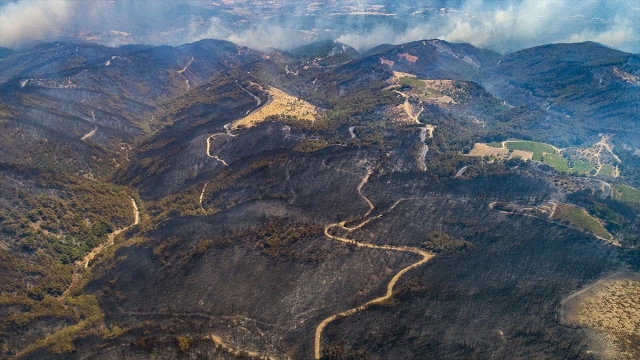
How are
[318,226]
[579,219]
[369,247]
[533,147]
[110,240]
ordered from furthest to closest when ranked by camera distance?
[533,147] → [110,240] → [318,226] → [579,219] → [369,247]

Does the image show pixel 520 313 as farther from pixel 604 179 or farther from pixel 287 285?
pixel 604 179

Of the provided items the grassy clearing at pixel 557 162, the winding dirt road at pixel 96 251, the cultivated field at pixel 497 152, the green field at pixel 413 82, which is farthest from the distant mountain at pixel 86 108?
the grassy clearing at pixel 557 162

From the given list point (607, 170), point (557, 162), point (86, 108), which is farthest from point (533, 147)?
point (86, 108)

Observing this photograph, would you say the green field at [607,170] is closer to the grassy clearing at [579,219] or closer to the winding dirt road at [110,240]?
the grassy clearing at [579,219]

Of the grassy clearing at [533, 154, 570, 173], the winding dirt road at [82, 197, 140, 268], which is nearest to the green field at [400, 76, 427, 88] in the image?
the grassy clearing at [533, 154, 570, 173]

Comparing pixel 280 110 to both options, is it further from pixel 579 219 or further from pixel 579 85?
pixel 579 85

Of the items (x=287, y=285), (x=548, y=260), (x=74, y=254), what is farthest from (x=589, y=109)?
(x=74, y=254)
